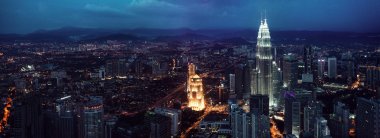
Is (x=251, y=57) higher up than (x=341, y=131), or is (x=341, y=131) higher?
(x=251, y=57)

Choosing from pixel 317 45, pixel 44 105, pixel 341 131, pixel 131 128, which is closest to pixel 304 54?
pixel 317 45

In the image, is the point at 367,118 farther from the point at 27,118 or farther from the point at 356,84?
the point at 27,118

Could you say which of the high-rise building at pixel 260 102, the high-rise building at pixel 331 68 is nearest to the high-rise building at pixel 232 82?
the high-rise building at pixel 260 102

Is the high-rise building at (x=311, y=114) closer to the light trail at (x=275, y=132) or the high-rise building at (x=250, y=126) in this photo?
the light trail at (x=275, y=132)

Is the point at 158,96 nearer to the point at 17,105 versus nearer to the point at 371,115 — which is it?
the point at 17,105

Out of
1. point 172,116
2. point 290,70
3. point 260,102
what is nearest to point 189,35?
point 172,116

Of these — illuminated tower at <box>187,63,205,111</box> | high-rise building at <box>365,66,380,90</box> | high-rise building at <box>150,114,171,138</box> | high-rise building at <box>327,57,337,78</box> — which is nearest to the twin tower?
illuminated tower at <box>187,63,205,111</box>

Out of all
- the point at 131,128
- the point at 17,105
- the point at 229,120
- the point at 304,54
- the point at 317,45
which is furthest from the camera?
the point at 304,54
